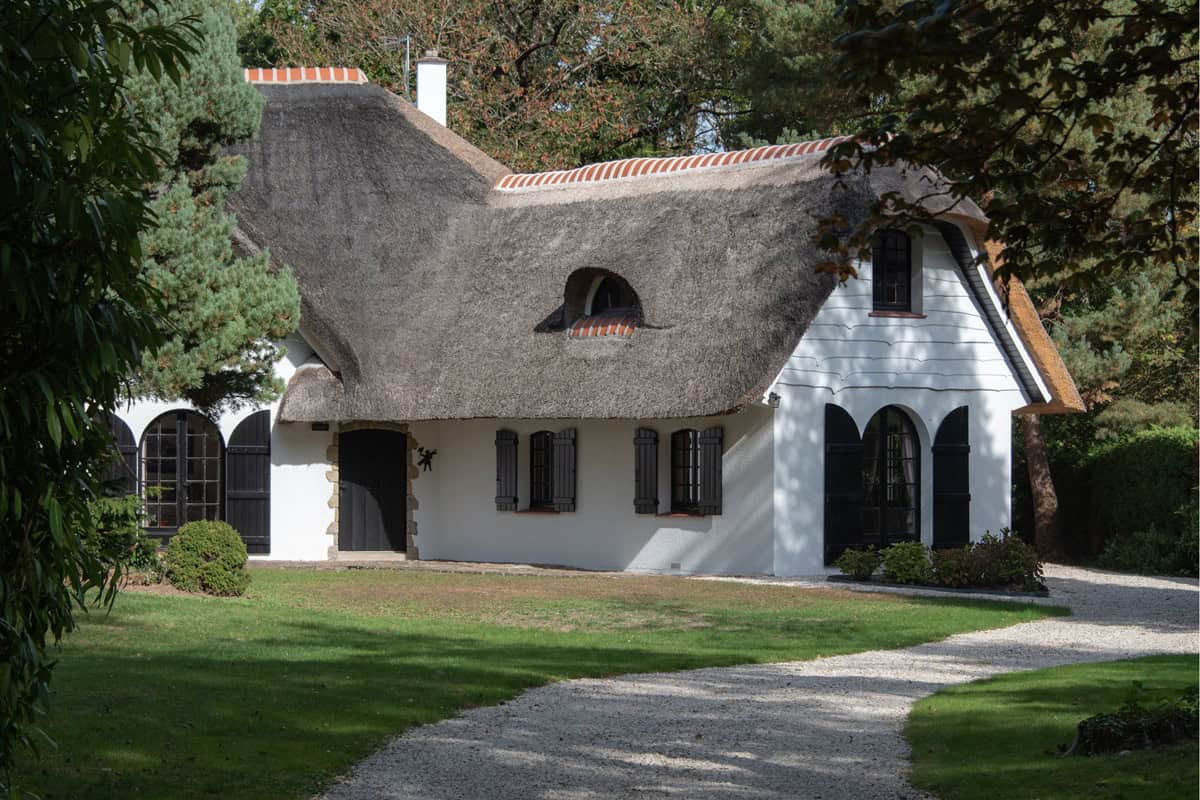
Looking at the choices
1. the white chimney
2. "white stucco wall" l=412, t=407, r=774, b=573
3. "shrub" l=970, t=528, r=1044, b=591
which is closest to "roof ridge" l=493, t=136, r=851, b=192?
the white chimney

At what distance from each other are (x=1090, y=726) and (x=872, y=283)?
45.2 ft

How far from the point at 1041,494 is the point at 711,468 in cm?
752

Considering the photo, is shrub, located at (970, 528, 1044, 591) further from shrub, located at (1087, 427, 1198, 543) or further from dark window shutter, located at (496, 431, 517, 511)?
dark window shutter, located at (496, 431, 517, 511)

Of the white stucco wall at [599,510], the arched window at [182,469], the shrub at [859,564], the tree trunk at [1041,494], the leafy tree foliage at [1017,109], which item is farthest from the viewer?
the tree trunk at [1041,494]

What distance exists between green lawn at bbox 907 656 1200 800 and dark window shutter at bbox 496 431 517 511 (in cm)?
1188

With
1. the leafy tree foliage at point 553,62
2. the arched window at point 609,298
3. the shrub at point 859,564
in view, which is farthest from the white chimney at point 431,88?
the shrub at point 859,564

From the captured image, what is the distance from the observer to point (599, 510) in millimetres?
22109

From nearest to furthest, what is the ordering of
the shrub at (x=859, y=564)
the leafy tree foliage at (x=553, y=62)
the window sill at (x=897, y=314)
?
the shrub at (x=859, y=564)
the window sill at (x=897, y=314)
the leafy tree foliage at (x=553, y=62)

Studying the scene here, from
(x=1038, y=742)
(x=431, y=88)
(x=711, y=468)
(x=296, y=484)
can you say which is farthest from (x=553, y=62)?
(x=1038, y=742)

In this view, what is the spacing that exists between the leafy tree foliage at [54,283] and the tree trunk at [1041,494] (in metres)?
21.5

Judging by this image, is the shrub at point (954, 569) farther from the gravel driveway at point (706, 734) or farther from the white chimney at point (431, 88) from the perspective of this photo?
the white chimney at point (431, 88)

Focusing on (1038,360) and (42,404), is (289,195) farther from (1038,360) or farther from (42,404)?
(42,404)

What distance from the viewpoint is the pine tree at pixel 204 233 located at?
1630 centimetres

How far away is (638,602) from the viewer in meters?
17.1
